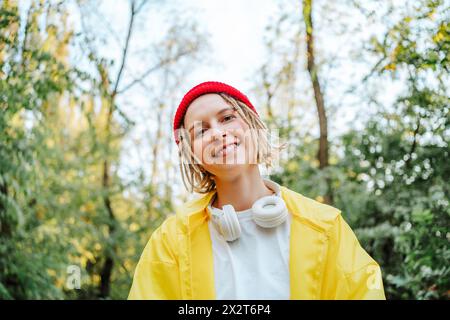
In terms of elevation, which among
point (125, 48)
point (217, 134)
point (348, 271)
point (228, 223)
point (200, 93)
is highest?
point (125, 48)

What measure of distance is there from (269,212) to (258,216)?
0.12ft

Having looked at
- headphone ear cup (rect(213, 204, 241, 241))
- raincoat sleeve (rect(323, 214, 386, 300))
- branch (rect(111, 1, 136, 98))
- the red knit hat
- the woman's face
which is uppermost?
branch (rect(111, 1, 136, 98))

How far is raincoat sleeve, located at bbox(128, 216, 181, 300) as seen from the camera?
49.2 inches

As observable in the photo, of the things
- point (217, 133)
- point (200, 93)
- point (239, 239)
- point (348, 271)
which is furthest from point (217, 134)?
point (348, 271)

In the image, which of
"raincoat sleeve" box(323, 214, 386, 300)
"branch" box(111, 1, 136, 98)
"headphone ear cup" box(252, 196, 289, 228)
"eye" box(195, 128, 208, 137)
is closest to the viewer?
"raincoat sleeve" box(323, 214, 386, 300)

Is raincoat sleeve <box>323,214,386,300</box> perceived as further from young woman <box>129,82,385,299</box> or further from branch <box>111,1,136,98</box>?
branch <box>111,1,136,98</box>

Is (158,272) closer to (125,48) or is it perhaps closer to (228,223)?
(228,223)

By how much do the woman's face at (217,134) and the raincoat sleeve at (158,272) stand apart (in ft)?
0.85

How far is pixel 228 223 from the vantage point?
1299 mm

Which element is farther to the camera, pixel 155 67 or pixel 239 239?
pixel 155 67

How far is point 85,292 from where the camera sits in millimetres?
6152

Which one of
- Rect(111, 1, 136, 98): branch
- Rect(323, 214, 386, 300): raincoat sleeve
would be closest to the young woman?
Rect(323, 214, 386, 300): raincoat sleeve

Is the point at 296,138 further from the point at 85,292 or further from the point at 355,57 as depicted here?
the point at 85,292
